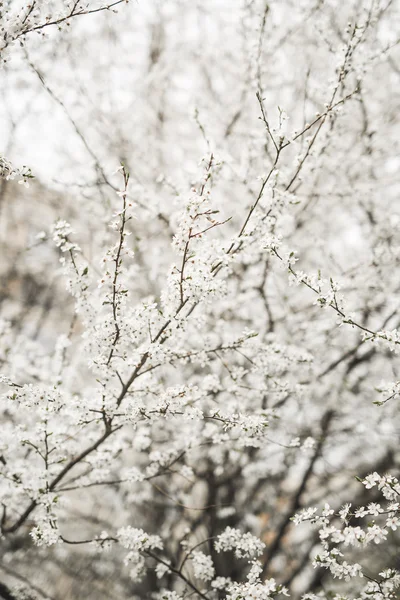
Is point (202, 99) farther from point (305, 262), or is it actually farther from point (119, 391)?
point (119, 391)

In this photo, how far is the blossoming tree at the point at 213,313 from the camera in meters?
2.00

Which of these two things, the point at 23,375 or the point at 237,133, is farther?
the point at 237,133

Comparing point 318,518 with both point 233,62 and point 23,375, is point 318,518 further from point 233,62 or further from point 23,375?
point 233,62

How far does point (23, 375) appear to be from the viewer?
12.1 ft

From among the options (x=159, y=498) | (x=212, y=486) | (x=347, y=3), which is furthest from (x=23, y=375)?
(x=347, y=3)

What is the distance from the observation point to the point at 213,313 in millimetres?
4188

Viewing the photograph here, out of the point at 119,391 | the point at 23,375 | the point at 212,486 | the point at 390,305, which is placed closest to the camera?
the point at 119,391

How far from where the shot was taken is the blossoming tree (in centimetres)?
200

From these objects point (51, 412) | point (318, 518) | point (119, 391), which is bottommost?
point (51, 412)

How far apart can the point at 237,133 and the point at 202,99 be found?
4.38ft

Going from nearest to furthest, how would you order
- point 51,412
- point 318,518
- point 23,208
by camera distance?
point 318,518, point 51,412, point 23,208

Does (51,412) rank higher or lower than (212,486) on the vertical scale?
lower

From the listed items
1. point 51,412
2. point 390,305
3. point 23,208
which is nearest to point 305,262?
point 390,305

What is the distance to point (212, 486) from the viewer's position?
4.46 metres
